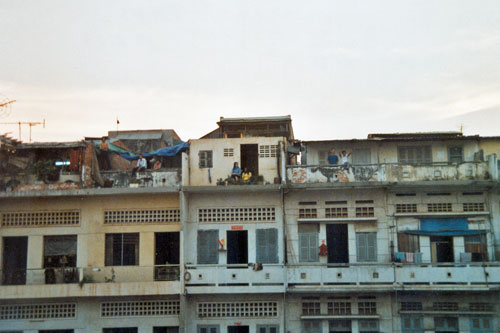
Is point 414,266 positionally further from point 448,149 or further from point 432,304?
point 448,149

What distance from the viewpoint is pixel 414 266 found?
20.9m

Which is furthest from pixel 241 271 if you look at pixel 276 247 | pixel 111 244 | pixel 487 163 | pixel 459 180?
pixel 487 163

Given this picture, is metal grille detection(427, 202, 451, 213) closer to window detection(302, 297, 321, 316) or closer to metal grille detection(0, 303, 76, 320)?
window detection(302, 297, 321, 316)

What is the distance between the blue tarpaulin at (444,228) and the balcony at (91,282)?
11.0m

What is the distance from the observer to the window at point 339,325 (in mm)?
21578

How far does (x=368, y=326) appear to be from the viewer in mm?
21500

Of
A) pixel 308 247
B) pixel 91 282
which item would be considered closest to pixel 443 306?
pixel 308 247

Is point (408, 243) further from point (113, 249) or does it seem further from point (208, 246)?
point (113, 249)

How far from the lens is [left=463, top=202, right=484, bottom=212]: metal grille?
72.4 feet

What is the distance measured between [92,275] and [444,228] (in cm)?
1576

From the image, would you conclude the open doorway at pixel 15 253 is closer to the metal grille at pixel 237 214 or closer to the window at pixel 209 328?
the metal grille at pixel 237 214

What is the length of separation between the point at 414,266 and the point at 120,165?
49.8ft

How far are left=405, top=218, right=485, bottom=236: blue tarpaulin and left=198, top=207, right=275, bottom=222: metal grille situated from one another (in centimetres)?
625

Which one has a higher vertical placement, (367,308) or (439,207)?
(439,207)
